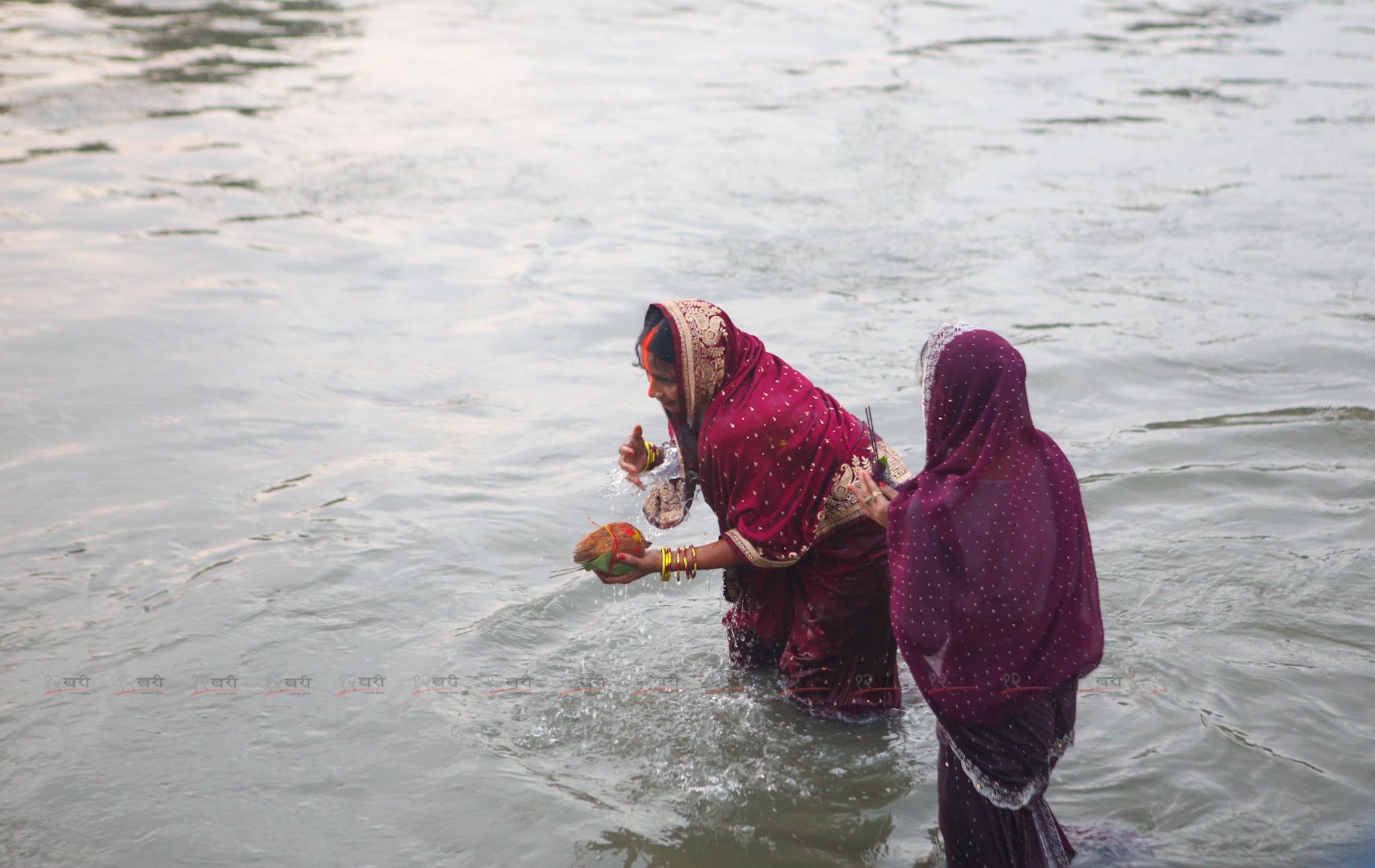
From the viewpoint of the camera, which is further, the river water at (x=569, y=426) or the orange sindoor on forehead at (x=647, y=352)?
the river water at (x=569, y=426)

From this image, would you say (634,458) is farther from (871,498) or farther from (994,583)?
(994,583)

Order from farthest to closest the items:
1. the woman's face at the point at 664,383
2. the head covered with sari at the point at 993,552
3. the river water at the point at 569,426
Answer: the river water at the point at 569,426 → the woman's face at the point at 664,383 → the head covered with sari at the point at 993,552

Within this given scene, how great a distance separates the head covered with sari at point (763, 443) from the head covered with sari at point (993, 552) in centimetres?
70

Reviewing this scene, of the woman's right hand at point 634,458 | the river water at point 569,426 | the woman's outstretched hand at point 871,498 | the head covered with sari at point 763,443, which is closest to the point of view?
the woman's outstretched hand at point 871,498

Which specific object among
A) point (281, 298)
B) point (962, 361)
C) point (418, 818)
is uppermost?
point (962, 361)

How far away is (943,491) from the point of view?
292 cm

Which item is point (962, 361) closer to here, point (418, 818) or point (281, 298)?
point (418, 818)

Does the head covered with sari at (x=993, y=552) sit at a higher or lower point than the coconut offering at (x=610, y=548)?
higher

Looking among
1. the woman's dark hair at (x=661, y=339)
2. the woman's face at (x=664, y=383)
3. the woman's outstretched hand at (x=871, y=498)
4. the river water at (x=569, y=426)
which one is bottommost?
the river water at (x=569, y=426)

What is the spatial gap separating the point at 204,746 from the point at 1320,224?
9.83 m

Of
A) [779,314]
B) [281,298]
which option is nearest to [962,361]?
[779,314]

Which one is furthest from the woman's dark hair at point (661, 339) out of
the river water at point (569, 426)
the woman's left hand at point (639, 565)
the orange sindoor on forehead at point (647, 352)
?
the river water at point (569, 426)

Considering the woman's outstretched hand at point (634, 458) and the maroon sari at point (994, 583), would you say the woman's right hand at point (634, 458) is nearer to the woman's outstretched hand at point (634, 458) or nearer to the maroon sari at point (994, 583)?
the woman's outstretched hand at point (634, 458)

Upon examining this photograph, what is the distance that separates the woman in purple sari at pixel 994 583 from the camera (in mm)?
2863
